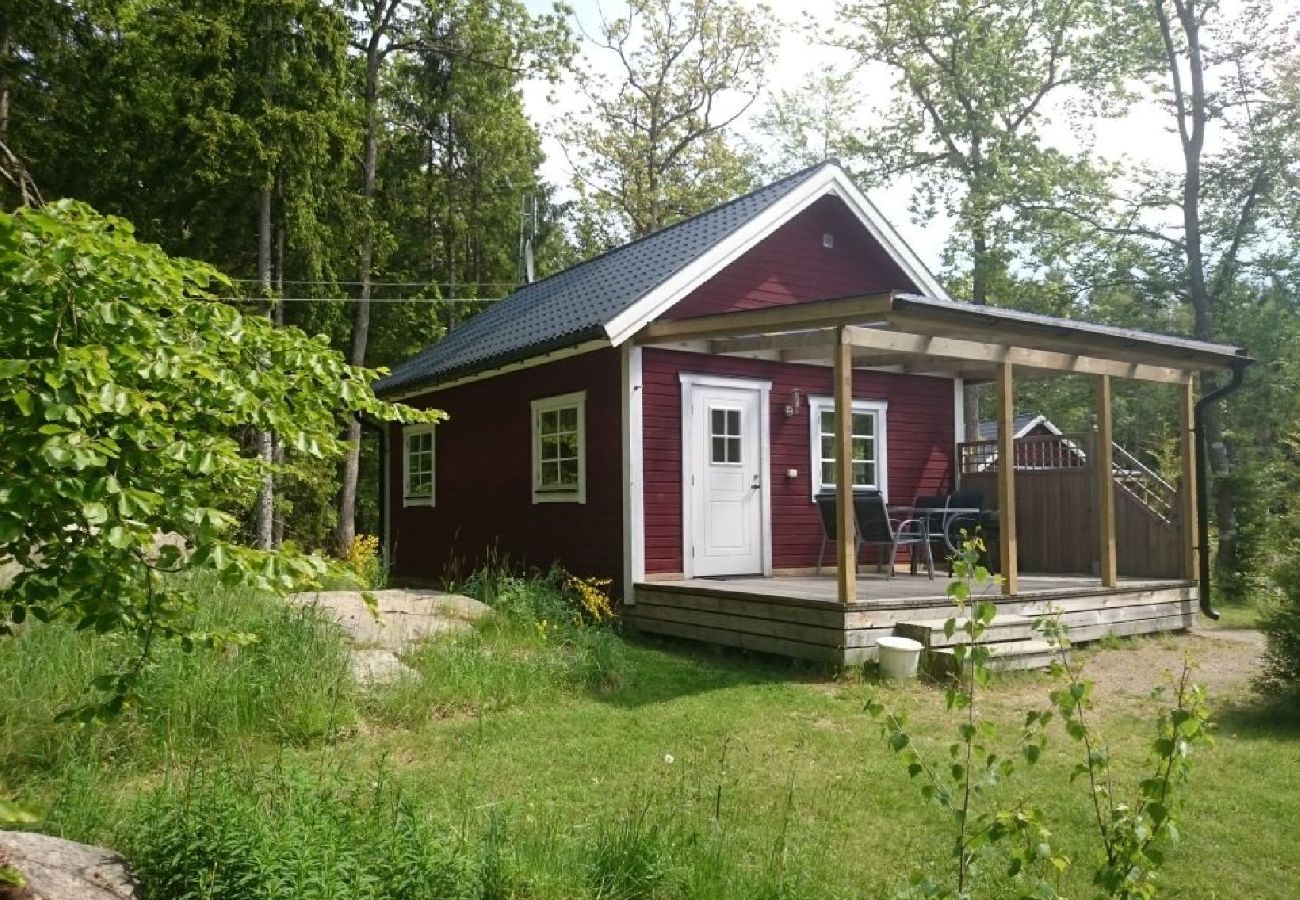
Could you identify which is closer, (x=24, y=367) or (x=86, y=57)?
(x=24, y=367)

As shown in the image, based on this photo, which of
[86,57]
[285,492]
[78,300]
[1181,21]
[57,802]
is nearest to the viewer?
[78,300]

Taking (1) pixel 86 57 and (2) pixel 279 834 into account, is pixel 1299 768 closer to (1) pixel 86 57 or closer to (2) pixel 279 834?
(2) pixel 279 834

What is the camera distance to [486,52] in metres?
21.4

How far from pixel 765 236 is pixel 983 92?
14819 mm

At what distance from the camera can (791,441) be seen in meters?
10.8

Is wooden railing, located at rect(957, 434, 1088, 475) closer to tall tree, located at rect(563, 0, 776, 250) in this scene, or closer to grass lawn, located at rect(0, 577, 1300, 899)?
grass lawn, located at rect(0, 577, 1300, 899)

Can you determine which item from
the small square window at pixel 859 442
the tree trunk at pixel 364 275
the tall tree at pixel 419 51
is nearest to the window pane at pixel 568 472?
the small square window at pixel 859 442

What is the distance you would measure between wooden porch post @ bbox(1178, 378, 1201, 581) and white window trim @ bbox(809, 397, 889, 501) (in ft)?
9.99

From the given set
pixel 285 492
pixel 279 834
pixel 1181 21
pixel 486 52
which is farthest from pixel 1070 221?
pixel 279 834

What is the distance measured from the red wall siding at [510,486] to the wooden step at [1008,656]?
340 centimetres

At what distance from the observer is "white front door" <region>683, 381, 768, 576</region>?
9.88 m

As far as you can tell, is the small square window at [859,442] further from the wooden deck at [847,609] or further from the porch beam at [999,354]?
the porch beam at [999,354]

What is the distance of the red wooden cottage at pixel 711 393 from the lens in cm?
909

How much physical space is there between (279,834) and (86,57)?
670 inches
